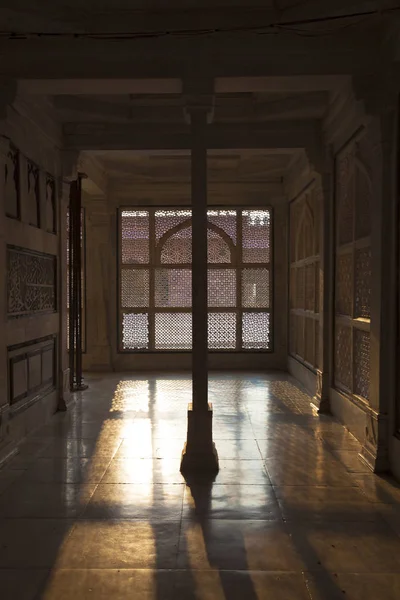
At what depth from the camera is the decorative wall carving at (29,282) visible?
16.6ft

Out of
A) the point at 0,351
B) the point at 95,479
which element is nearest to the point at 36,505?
the point at 95,479

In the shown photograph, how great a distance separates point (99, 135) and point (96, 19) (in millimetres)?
2075

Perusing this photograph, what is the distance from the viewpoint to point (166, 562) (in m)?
2.90

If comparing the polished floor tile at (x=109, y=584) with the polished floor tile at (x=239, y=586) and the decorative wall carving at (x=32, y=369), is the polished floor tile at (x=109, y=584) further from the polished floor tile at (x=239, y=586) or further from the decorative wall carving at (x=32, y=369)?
the decorative wall carving at (x=32, y=369)

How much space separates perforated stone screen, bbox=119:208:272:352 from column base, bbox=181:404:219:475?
17.1 feet

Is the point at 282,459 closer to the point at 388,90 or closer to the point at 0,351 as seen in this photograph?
the point at 0,351

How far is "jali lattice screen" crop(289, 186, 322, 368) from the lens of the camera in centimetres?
729

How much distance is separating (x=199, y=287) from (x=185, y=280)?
5352mm

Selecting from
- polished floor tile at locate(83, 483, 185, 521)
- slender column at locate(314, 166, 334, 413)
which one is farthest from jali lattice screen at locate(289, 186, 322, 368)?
polished floor tile at locate(83, 483, 185, 521)

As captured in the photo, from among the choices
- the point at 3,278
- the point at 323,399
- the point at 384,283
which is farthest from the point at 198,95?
the point at 323,399

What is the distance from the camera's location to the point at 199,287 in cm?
454

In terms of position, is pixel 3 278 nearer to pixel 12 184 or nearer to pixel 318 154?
pixel 12 184

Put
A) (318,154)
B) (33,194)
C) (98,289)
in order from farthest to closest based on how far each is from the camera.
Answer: (98,289) → (318,154) → (33,194)

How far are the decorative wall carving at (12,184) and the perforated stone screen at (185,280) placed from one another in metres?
4.59
